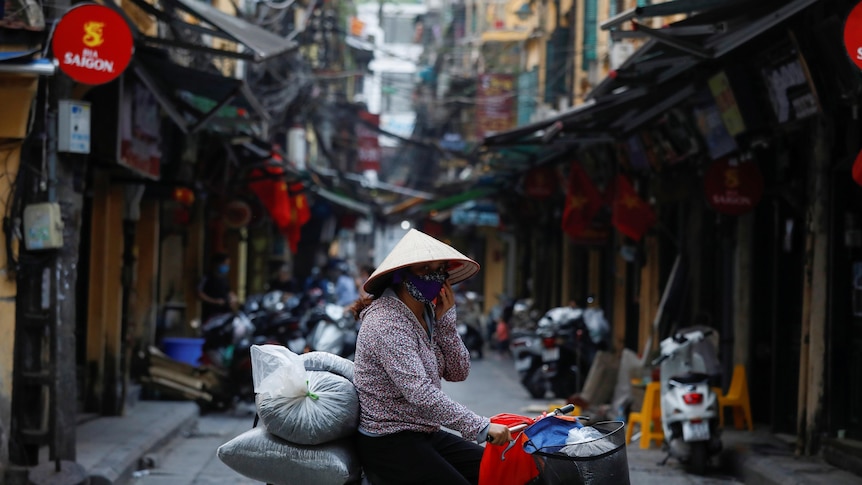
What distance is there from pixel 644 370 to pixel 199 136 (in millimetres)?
7508

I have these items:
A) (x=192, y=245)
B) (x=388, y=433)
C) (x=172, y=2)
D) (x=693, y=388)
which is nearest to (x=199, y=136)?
(x=192, y=245)

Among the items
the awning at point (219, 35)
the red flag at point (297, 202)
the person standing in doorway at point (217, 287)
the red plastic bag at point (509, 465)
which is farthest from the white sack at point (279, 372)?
the red flag at point (297, 202)

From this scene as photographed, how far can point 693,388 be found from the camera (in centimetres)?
1002

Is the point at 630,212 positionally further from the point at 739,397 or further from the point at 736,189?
the point at 739,397

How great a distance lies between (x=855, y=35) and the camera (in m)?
6.61

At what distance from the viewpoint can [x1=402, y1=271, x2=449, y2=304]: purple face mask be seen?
4.86 metres

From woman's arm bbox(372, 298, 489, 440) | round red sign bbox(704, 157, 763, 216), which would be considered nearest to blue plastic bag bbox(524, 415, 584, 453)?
woman's arm bbox(372, 298, 489, 440)

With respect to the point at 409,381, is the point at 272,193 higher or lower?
higher

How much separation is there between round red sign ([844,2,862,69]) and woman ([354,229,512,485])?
9.51 ft

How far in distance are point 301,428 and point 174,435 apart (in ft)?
26.1

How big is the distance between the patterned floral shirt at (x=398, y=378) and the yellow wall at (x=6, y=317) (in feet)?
15.4

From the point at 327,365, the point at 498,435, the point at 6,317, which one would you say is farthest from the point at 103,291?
the point at 498,435

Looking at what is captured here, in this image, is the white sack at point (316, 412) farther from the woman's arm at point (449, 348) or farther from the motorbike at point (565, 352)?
the motorbike at point (565, 352)

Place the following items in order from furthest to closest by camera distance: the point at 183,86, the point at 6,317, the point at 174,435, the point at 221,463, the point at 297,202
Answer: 1. the point at 297,202
2. the point at 174,435
3. the point at 183,86
4. the point at 221,463
5. the point at 6,317
